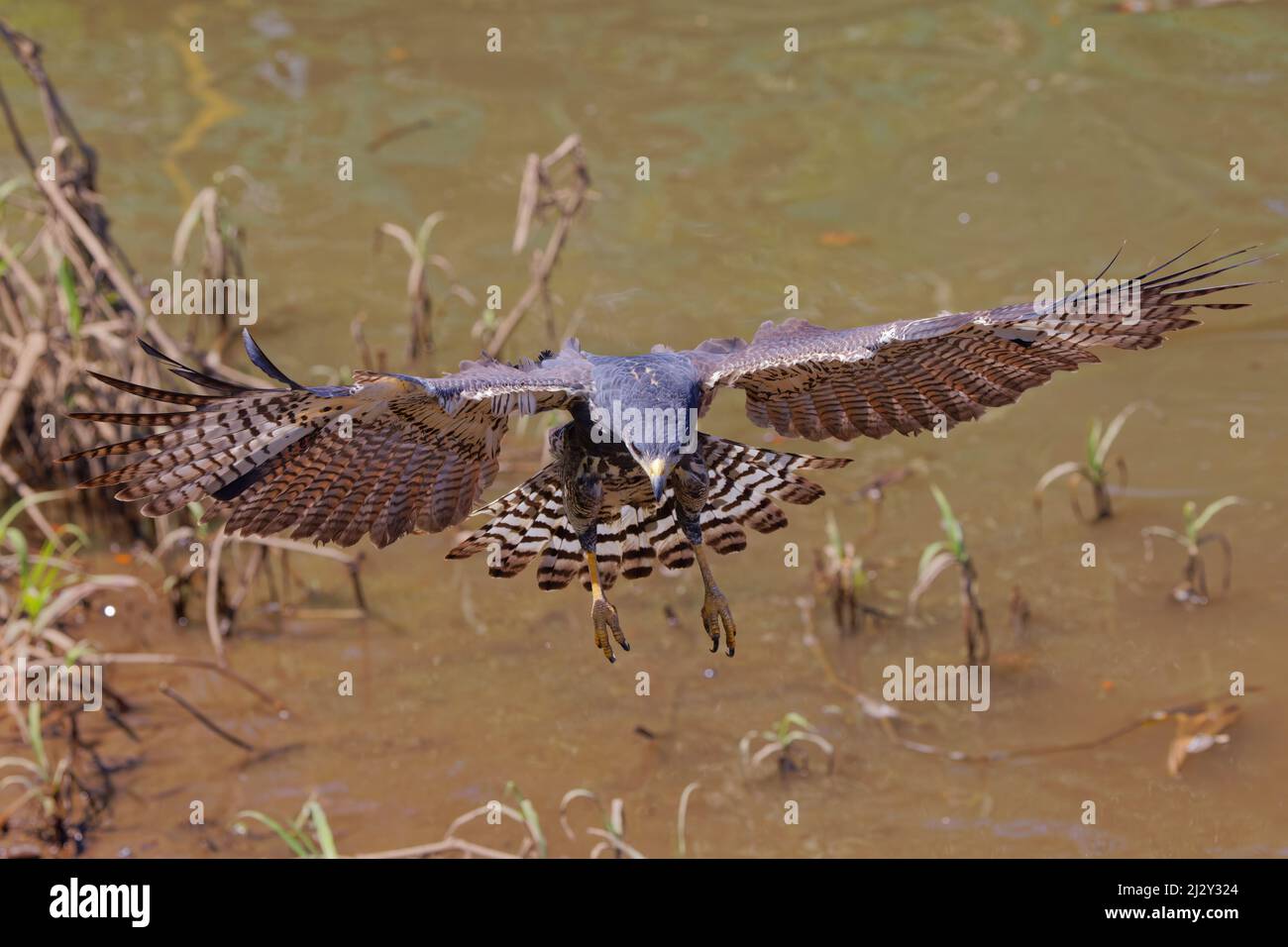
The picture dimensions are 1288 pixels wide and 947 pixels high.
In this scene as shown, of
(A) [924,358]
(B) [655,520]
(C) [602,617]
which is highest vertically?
(A) [924,358]

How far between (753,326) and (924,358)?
237 inches

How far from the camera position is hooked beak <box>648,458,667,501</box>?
17.0 ft

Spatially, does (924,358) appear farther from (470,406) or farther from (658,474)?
(470,406)

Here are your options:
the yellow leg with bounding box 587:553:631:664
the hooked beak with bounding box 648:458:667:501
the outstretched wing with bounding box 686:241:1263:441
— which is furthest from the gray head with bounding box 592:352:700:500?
the yellow leg with bounding box 587:553:631:664

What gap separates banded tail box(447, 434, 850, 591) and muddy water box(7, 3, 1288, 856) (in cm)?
317

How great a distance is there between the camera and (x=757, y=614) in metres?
10.4

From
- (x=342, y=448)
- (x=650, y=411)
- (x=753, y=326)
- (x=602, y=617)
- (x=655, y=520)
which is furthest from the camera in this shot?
(x=753, y=326)

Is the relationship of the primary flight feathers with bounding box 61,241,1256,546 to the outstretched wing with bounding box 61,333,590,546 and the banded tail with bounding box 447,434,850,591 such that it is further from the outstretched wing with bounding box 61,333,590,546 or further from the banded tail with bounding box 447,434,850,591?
the banded tail with bounding box 447,434,850,591

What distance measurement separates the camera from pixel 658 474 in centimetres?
520

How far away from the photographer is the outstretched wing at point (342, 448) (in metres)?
5.01

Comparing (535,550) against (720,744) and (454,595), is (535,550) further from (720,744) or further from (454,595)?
(454,595)

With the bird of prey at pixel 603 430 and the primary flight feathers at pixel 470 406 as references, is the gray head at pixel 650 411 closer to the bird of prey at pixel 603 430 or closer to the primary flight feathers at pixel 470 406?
the bird of prey at pixel 603 430

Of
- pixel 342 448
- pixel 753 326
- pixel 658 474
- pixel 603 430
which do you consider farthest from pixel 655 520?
pixel 753 326

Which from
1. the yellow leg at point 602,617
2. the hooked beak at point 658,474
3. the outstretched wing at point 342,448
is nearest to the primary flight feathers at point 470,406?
the outstretched wing at point 342,448
